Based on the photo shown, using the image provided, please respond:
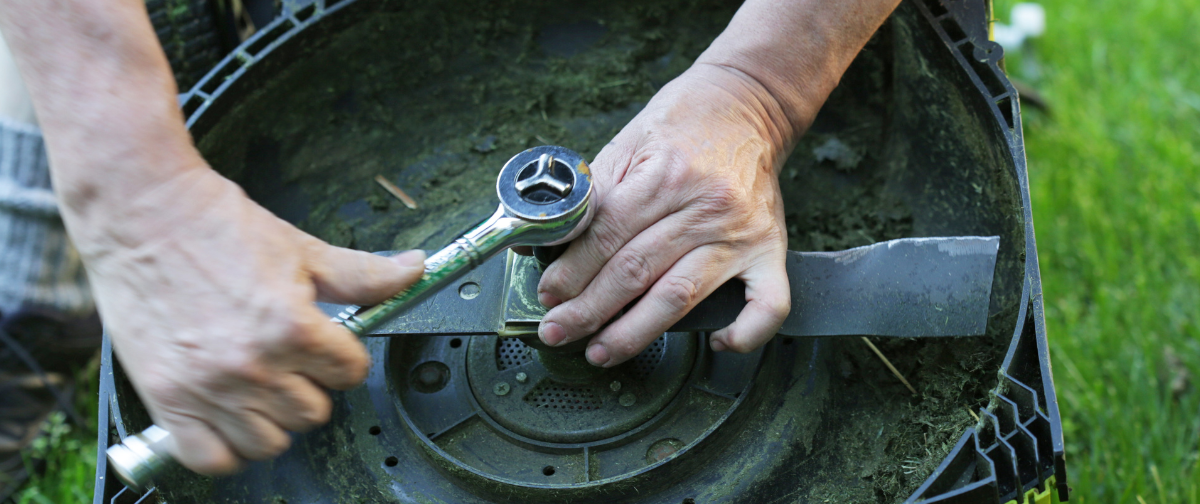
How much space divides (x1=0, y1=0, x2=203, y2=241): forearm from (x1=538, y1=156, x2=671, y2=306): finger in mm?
390

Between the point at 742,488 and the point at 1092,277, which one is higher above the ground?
the point at 742,488

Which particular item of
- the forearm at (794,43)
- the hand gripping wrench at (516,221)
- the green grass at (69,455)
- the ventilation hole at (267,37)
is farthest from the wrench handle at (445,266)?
the green grass at (69,455)

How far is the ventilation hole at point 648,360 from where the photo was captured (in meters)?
1.10

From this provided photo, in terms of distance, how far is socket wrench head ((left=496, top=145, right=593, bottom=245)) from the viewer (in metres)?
0.84

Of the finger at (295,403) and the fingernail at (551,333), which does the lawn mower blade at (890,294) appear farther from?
the finger at (295,403)

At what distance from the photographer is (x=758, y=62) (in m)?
1.09

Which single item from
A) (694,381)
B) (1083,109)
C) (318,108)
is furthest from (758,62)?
(1083,109)

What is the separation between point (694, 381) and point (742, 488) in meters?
0.15

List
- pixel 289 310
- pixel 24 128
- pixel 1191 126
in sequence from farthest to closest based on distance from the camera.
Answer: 1. pixel 1191 126
2. pixel 24 128
3. pixel 289 310

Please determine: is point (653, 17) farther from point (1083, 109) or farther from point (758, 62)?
point (1083, 109)

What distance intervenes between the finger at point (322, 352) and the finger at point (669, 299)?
30 cm

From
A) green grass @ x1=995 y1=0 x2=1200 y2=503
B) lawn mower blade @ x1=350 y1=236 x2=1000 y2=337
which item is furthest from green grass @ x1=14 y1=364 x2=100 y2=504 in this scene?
green grass @ x1=995 y1=0 x2=1200 y2=503

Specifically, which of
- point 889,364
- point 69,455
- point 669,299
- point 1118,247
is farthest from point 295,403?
point 1118,247

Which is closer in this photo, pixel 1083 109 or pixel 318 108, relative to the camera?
pixel 318 108
